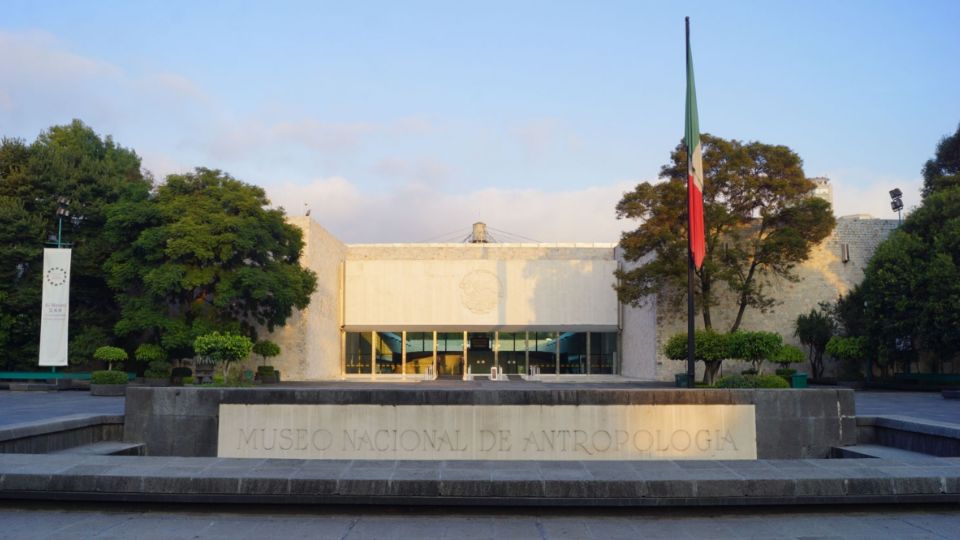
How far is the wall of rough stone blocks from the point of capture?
1448 inches

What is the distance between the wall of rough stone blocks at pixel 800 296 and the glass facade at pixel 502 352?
7.74m

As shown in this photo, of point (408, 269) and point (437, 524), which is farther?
point (408, 269)

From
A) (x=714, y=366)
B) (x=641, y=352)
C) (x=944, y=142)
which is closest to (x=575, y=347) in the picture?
(x=641, y=352)

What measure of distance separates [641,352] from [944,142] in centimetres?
2435

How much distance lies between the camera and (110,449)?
9875mm

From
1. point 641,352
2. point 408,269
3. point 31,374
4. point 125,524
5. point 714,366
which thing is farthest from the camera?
point 408,269

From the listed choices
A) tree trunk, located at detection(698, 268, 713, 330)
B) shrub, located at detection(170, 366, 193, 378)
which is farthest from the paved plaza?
shrub, located at detection(170, 366, 193, 378)

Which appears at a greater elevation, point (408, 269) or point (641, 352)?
point (408, 269)

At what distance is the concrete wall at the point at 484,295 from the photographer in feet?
142

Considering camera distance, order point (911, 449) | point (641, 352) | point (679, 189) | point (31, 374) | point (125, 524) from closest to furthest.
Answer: point (125, 524)
point (911, 449)
point (31, 374)
point (679, 189)
point (641, 352)

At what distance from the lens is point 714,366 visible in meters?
27.3

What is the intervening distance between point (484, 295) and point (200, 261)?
17.0m

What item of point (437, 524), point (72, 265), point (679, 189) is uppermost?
point (679, 189)

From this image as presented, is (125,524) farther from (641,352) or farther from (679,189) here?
(641,352)
